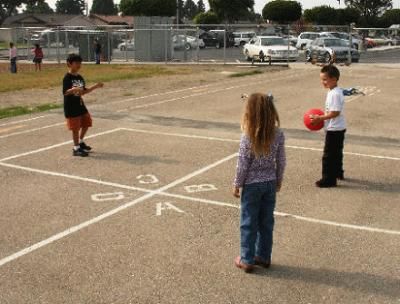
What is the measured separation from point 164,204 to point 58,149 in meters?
3.90

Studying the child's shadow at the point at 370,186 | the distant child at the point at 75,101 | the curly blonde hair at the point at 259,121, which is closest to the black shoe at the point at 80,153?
the distant child at the point at 75,101

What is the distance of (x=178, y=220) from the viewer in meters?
6.27

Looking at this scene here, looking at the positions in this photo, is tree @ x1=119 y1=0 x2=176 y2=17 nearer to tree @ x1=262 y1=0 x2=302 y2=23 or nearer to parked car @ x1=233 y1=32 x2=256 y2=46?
tree @ x1=262 y1=0 x2=302 y2=23

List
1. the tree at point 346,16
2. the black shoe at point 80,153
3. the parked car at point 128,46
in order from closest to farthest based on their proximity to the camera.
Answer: the black shoe at point 80,153
the parked car at point 128,46
the tree at point 346,16

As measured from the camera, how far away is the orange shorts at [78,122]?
365 inches

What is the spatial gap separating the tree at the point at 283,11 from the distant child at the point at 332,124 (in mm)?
67262

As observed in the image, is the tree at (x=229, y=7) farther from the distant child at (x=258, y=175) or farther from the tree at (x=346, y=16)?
the distant child at (x=258, y=175)

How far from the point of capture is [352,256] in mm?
5254

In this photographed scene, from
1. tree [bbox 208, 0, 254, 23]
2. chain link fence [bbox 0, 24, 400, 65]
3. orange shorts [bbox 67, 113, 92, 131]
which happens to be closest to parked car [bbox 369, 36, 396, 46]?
chain link fence [bbox 0, 24, 400, 65]

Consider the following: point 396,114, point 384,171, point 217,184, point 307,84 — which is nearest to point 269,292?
point 217,184

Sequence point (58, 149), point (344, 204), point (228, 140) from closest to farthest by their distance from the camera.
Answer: point (344, 204)
point (58, 149)
point (228, 140)

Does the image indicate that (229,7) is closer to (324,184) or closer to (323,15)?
(323,15)

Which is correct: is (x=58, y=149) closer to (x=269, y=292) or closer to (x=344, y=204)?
(x=344, y=204)

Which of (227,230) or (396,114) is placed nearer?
(227,230)
